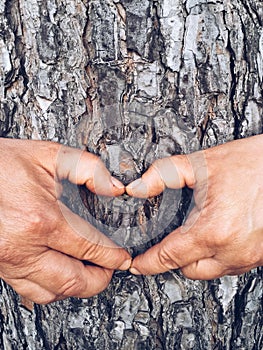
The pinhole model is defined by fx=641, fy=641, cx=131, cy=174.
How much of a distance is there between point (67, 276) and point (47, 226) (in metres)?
0.18

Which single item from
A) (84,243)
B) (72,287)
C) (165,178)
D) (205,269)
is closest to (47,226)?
(84,243)

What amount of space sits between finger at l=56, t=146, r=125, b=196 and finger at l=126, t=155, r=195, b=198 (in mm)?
47

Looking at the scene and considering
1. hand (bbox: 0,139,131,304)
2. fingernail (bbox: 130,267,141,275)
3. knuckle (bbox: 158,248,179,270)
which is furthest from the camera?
fingernail (bbox: 130,267,141,275)

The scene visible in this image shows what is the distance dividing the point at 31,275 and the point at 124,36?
68 cm

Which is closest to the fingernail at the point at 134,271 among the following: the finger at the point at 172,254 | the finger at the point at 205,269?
the finger at the point at 172,254

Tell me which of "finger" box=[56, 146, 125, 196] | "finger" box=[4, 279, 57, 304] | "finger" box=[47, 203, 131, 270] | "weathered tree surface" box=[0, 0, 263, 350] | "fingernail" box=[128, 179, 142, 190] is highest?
"weathered tree surface" box=[0, 0, 263, 350]

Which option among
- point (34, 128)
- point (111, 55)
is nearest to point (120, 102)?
point (111, 55)

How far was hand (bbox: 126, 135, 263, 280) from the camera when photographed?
5.47 ft

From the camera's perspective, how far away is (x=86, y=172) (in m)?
1.71

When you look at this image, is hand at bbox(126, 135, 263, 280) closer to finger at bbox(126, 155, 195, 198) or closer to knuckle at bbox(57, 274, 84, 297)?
finger at bbox(126, 155, 195, 198)

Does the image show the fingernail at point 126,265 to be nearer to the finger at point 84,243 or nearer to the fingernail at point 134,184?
the finger at point 84,243

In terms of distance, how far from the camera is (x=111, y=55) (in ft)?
5.55

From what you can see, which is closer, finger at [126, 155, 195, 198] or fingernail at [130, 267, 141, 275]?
finger at [126, 155, 195, 198]

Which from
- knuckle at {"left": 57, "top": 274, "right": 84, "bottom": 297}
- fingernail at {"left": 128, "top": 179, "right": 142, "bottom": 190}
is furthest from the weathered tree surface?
knuckle at {"left": 57, "top": 274, "right": 84, "bottom": 297}
